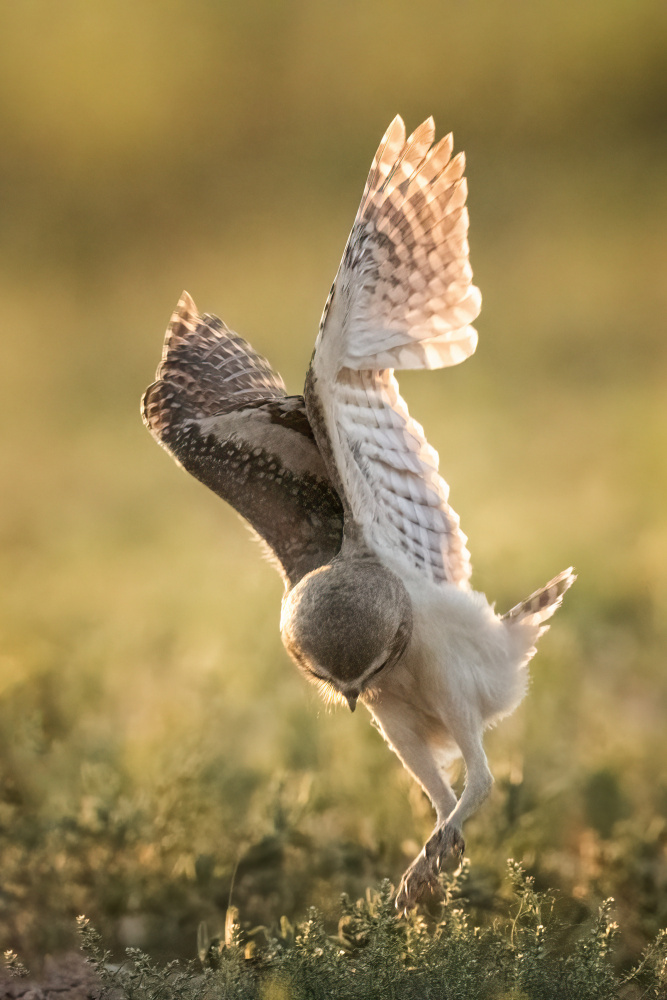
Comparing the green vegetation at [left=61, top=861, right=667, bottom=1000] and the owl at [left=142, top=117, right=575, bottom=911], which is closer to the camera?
the green vegetation at [left=61, top=861, right=667, bottom=1000]

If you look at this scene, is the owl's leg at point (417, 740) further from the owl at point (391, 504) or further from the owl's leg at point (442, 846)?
the owl's leg at point (442, 846)

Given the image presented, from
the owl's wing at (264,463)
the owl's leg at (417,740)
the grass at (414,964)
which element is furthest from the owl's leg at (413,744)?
the owl's wing at (264,463)

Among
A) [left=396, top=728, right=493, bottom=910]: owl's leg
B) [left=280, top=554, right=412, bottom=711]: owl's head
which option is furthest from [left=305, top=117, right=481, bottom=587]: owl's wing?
[left=396, top=728, right=493, bottom=910]: owl's leg

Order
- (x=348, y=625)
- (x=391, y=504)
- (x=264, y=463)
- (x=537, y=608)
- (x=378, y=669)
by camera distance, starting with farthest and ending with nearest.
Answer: (x=264, y=463) < (x=537, y=608) < (x=391, y=504) < (x=378, y=669) < (x=348, y=625)

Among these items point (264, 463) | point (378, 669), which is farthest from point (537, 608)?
point (264, 463)

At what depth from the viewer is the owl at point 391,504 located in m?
2.98

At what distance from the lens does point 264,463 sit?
3.57 meters

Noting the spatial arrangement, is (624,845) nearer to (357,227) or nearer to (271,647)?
(271,647)

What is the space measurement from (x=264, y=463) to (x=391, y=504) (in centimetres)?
49

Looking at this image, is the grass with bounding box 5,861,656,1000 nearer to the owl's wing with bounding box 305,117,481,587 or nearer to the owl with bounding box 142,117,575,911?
the owl with bounding box 142,117,575,911

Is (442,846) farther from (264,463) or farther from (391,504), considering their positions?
(264,463)

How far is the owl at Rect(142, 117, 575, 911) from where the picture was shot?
2980 millimetres

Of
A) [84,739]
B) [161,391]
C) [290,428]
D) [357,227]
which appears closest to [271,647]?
Result: [84,739]

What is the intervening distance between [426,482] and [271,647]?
9.07 feet
